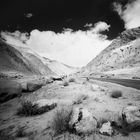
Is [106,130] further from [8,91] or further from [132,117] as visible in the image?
[8,91]

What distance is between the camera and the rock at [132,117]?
3.50 m

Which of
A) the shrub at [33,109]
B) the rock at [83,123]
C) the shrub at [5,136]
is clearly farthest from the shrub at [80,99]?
the shrub at [5,136]

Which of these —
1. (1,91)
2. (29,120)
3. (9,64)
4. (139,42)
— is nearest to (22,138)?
(29,120)

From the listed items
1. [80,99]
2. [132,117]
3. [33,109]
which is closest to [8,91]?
[33,109]

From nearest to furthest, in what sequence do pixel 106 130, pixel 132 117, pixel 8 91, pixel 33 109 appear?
pixel 106 130 < pixel 132 117 < pixel 33 109 < pixel 8 91

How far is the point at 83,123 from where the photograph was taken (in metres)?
3.63

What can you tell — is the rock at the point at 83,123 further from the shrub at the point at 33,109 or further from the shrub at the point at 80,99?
the shrub at the point at 80,99

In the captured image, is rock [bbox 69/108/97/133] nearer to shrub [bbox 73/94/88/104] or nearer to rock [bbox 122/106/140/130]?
rock [bbox 122/106/140/130]

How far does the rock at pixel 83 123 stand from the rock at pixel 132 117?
3.21 feet

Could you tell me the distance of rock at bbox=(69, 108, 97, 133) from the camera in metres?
3.53

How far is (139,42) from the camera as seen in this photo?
63.7 metres

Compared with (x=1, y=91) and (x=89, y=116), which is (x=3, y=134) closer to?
(x=89, y=116)

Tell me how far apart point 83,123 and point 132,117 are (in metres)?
1.50

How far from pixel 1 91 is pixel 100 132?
7627 mm
